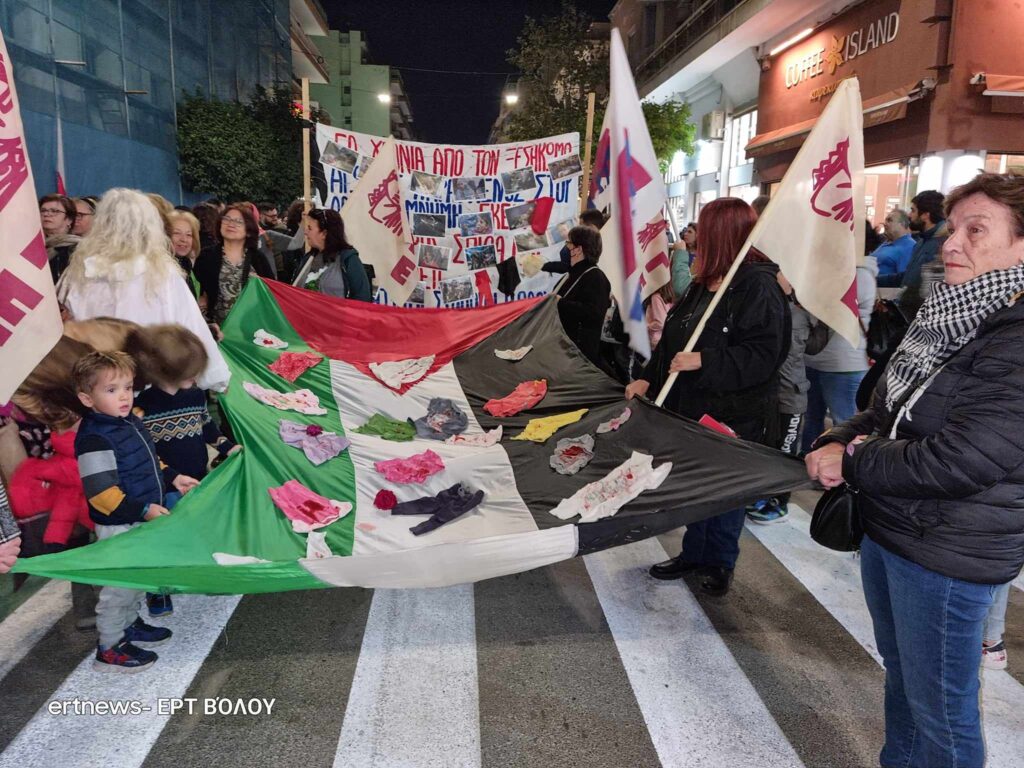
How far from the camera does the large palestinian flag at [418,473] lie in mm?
3020

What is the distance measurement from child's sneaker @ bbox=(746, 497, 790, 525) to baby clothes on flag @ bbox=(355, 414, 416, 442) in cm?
263

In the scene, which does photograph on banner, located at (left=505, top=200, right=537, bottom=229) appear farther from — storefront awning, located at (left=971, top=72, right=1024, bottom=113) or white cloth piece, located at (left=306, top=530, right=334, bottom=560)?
storefront awning, located at (left=971, top=72, right=1024, bottom=113)

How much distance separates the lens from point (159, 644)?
3705mm

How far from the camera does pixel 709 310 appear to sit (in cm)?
382

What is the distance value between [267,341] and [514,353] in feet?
6.08

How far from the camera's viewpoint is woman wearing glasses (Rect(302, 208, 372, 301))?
7031 mm

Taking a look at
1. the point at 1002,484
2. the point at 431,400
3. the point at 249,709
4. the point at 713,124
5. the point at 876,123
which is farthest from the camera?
the point at 713,124

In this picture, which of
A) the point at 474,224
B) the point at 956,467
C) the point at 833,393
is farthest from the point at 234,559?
the point at 474,224

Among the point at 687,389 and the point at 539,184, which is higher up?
the point at 539,184

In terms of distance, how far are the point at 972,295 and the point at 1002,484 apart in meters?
0.53

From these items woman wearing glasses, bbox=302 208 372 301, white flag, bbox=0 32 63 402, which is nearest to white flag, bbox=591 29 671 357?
white flag, bbox=0 32 63 402

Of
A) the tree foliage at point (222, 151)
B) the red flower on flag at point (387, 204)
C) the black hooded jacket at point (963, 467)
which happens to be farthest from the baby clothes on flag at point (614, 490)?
the tree foliage at point (222, 151)

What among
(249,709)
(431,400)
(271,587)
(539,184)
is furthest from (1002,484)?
(539,184)

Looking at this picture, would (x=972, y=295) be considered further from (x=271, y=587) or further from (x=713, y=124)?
(x=713, y=124)
